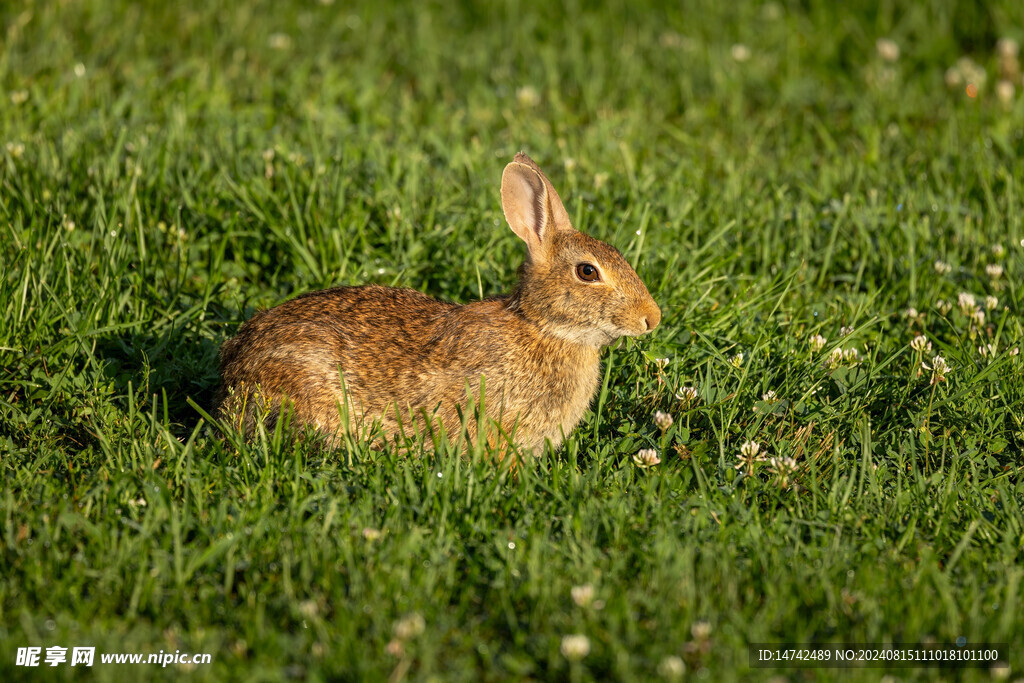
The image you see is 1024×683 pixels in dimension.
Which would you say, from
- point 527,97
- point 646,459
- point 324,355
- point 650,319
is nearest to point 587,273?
point 650,319

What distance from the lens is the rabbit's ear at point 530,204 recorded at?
17.0ft

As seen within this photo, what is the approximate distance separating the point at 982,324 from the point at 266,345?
3670 millimetres

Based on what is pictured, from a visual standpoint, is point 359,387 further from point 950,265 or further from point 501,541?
point 950,265

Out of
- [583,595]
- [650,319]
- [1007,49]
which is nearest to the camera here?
[583,595]

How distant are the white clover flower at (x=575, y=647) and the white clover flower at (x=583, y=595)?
167 millimetres

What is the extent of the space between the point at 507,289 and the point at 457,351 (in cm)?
115

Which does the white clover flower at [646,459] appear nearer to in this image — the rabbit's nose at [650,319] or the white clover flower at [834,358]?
the rabbit's nose at [650,319]

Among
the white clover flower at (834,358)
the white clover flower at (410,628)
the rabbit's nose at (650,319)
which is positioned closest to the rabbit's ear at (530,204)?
the rabbit's nose at (650,319)

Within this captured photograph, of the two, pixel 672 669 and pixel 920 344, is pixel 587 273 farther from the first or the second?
pixel 672 669

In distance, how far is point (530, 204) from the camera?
526cm

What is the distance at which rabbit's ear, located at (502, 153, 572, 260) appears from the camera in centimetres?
517

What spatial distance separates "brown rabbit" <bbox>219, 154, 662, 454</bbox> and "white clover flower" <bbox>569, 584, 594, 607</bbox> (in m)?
1.40

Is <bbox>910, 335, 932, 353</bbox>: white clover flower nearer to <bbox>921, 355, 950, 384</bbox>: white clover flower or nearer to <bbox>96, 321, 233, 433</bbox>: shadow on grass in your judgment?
<bbox>921, 355, 950, 384</bbox>: white clover flower

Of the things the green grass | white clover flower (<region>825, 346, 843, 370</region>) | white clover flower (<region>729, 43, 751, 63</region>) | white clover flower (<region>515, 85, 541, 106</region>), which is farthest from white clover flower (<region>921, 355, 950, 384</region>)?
white clover flower (<region>729, 43, 751, 63</region>)
